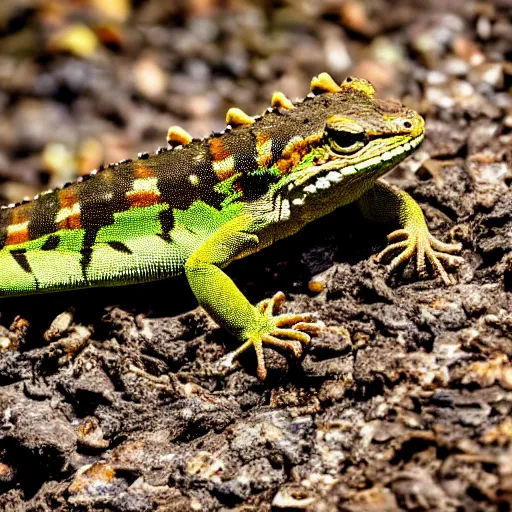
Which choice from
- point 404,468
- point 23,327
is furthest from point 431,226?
point 23,327

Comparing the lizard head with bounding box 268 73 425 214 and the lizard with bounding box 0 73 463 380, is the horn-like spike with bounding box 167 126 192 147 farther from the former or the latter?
the lizard head with bounding box 268 73 425 214

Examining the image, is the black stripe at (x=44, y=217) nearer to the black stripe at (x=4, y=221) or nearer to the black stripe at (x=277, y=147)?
the black stripe at (x=4, y=221)

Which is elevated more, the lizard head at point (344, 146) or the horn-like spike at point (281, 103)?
the horn-like spike at point (281, 103)

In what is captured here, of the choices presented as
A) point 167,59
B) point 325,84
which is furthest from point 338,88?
point 167,59

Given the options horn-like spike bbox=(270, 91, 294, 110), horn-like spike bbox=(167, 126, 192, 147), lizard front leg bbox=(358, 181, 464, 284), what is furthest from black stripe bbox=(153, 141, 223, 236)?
lizard front leg bbox=(358, 181, 464, 284)

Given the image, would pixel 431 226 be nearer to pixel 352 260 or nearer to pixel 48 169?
pixel 352 260

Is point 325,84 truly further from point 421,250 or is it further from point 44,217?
point 44,217

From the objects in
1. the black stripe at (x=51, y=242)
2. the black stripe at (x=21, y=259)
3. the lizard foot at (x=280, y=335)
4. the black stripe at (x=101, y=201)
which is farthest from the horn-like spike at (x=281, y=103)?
the black stripe at (x=21, y=259)
